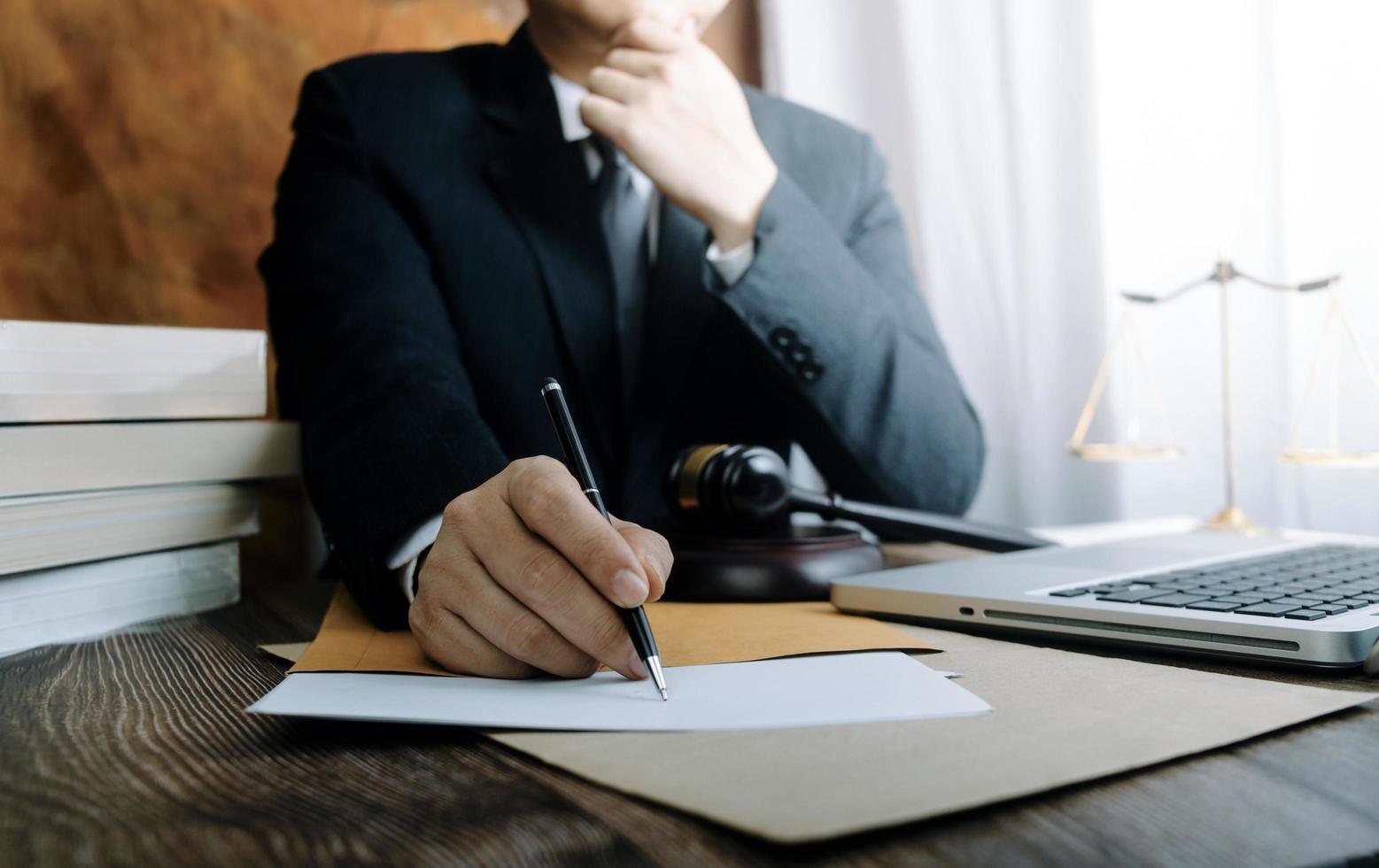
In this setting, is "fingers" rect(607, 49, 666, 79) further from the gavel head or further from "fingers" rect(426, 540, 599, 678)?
"fingers" rect(426, 540, 599, 678)

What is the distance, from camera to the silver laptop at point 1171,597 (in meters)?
0.52

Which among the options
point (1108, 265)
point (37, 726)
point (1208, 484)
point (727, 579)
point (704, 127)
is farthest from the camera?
point (1108, 265)

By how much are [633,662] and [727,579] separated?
258 millimetres

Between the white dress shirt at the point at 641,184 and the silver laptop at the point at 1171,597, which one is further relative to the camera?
the white dress shirt at the point at 641,184

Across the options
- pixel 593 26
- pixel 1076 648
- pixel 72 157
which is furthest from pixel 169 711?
pixel 72 157

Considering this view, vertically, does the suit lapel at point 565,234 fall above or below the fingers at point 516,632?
above

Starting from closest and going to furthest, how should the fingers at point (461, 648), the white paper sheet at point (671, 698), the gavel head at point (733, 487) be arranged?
1. the white paper sheet at point (671, 698)
2. the fingers at point (461, 648)
3. the gavel head at point (733, 487)

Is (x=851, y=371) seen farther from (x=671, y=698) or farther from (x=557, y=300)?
(x=671, y=698)

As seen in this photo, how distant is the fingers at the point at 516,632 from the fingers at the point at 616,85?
0.72 metres

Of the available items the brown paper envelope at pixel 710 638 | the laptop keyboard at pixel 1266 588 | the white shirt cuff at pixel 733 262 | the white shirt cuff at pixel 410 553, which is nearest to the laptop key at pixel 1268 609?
the laptop keyboard at pixel 1266 588

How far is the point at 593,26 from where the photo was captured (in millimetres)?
1206

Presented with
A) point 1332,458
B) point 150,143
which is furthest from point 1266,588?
point 150,143

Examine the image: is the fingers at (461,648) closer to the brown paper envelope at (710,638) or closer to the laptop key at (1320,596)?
the brown paper envelope at (710,638)

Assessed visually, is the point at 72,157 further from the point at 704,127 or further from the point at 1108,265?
the point at 1108,265
